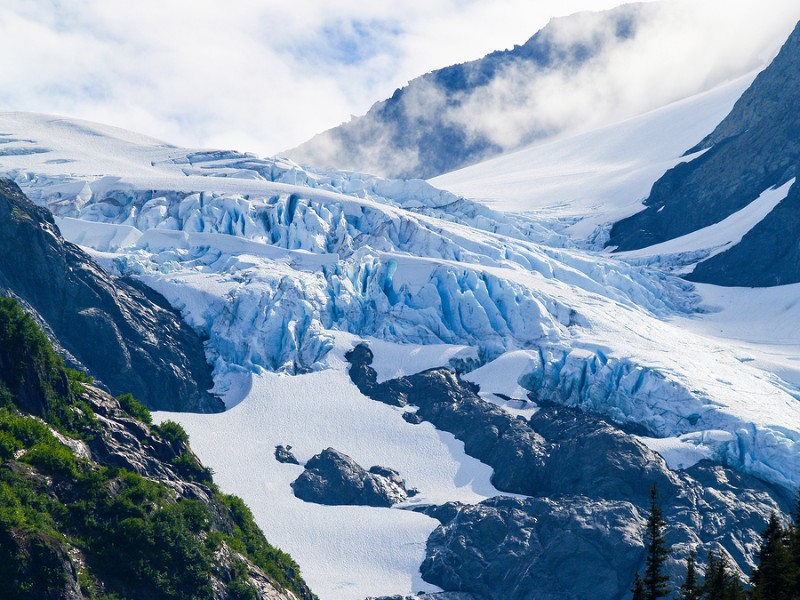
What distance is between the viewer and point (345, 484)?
92.1 metres

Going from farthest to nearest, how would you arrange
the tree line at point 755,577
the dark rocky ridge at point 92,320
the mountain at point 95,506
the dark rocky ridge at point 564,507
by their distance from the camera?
the dark rocky ridge at point 92,320 < the dark rocky ridge at point 564,507 < the mountain at point 95,506 < the tree line at point 755,577

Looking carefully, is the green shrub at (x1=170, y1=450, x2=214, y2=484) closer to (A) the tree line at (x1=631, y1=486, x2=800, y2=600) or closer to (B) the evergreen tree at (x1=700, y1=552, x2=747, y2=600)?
(B) the evergreen tree at (x1=700, y1=552, x2=747, y2=600)

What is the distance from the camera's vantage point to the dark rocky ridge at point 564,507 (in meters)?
85.8

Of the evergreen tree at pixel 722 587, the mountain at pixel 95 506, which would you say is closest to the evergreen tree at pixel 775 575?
the evergreen tree at pixel 722 587

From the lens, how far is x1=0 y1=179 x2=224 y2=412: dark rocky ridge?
10062 centimetres

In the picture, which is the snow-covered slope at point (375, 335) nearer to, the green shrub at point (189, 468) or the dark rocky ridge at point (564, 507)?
the dark rocky ridge at point (564, 507)

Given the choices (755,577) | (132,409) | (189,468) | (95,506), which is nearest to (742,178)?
(132,409)

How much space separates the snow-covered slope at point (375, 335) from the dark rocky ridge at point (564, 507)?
1803 millimetres

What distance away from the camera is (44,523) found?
5059cm

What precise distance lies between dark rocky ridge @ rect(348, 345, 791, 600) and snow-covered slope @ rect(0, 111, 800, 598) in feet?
5.92

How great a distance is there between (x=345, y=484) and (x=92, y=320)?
24.7m

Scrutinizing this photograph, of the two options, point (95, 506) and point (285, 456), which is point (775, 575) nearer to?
point (95, 506)

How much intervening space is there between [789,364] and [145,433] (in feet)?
233

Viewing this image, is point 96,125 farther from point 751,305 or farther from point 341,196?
point 751,305
